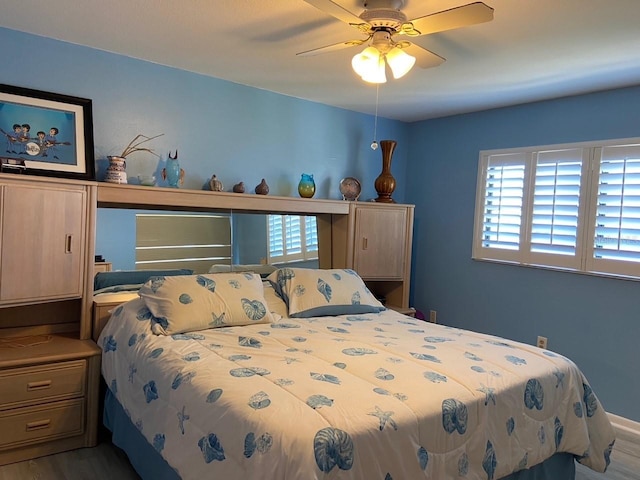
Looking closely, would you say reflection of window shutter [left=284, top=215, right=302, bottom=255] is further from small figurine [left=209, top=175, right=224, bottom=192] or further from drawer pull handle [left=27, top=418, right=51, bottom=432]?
drawer pull handle [left=27, top=418, right=51, bottom=432]

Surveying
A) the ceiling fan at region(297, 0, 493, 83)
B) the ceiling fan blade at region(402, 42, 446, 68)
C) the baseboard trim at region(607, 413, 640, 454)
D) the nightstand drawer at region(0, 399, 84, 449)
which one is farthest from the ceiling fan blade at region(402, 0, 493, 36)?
the baseboard trim at region(607, 413, 640, 454)

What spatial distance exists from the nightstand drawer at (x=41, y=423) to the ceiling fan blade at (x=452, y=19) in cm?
253

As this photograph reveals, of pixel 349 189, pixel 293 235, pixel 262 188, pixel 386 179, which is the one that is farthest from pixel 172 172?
pixel 386 179

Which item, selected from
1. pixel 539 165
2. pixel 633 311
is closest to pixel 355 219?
pixel 539 165

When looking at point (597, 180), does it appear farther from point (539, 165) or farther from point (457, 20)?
point (457, 20)

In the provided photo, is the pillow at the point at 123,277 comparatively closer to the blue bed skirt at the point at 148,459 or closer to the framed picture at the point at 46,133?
the framed picture at the point at 46,133

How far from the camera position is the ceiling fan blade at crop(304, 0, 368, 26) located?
1.84 meters

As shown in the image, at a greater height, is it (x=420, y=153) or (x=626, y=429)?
(x=420, y=153)

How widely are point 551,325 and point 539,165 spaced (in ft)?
4.07

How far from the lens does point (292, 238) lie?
156 inches

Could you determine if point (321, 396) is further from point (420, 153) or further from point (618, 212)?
point (420, 153)

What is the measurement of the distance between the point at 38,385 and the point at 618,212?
3.71 metres

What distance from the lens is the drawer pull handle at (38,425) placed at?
253 cm

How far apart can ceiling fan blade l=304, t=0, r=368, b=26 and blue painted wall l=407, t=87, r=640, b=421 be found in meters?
2.30
